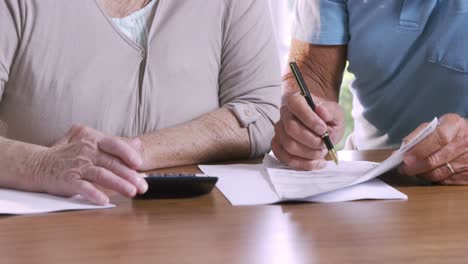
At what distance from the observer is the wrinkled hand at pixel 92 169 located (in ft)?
3.79

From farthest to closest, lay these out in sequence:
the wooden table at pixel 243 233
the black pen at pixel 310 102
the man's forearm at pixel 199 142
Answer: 1. the man's forearm at pixel 199 142
2. the black pen at pixel 310 102
3. the wooden table at pixel 243 233

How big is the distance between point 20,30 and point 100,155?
18.9 inches

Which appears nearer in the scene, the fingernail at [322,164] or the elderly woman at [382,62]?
the fingernail at [322,164]

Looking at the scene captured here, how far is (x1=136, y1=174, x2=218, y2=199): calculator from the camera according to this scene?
118 cm

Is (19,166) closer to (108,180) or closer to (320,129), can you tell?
(108,180)

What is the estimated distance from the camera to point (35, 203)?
1146mm

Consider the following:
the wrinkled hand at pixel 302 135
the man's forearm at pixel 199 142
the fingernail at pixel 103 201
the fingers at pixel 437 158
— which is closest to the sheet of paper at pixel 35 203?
the fingernail at pixel 103 201

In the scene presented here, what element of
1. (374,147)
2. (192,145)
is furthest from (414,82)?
(192,145)

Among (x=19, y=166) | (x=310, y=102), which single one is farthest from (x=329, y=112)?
(x=19, y=166)

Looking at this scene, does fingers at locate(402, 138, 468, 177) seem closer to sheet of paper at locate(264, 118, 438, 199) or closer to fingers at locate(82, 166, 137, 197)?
sheet of paper at locate(264, 118, 438, 199)

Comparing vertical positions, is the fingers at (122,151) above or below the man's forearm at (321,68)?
above

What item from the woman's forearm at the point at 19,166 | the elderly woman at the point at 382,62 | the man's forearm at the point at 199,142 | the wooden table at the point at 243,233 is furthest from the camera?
the elderly woman at the point at 382,62

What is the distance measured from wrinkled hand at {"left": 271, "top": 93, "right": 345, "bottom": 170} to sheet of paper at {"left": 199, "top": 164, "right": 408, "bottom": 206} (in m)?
0.08

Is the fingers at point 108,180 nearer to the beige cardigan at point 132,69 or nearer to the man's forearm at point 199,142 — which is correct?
the man's forearm at point 199,142
